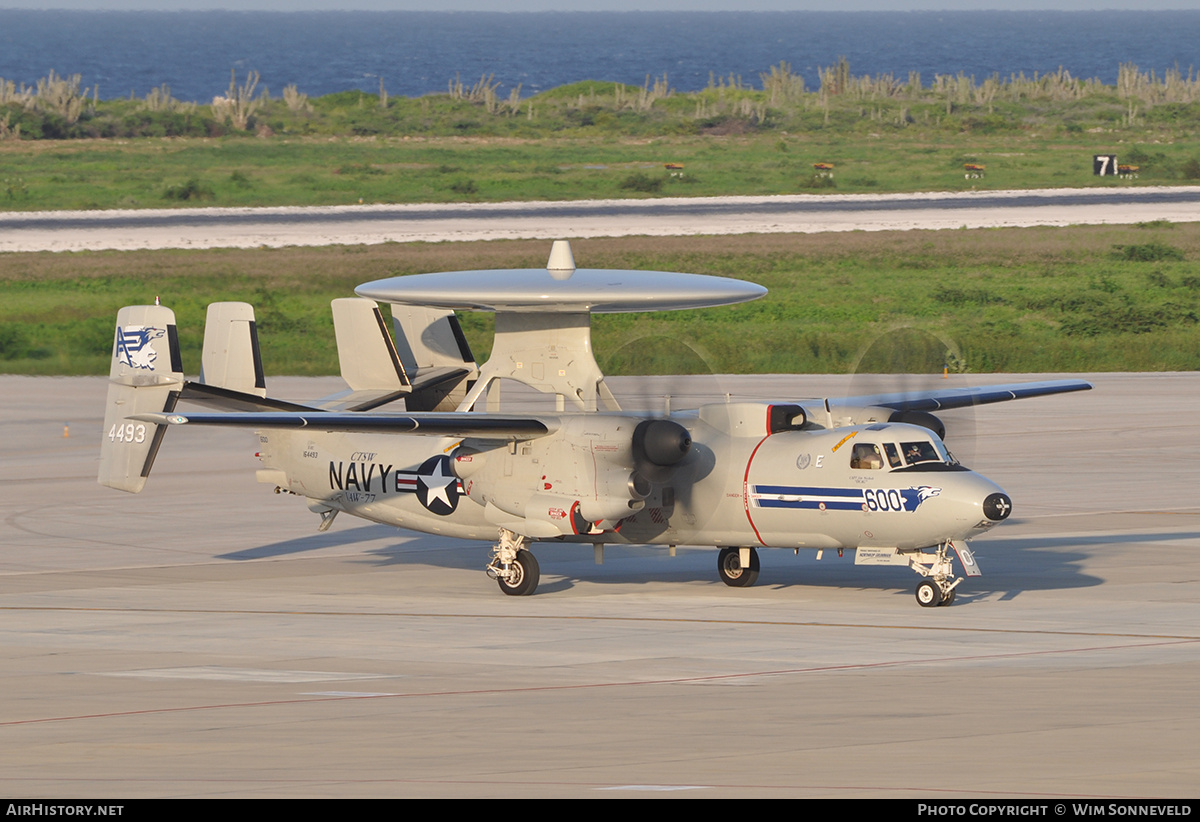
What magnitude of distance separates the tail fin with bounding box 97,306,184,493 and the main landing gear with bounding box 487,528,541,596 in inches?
225

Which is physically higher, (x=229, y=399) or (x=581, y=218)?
(x=229, y=399)

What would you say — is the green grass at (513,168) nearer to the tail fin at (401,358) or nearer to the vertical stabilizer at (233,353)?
the tail fin at (401,358)

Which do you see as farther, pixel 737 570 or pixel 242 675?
pixel 737 570

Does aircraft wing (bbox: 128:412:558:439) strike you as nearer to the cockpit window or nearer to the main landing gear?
the main landing gear

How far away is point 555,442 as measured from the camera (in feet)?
80.8

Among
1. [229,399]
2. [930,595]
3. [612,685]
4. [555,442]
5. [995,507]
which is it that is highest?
[229,399]

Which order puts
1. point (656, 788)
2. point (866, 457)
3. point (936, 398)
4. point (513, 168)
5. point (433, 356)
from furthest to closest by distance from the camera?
point (513, 168) → point (433, 356) → point (936, 398) → point (866, 457) → point (656, 788)

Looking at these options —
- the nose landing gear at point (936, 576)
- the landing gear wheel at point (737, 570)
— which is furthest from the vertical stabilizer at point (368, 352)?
the nose landing gear at point (936, 576)

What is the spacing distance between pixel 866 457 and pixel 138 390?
11669mm

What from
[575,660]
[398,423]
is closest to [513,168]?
[398,423]

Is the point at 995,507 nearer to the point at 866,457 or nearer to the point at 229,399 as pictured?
the point at 866,457

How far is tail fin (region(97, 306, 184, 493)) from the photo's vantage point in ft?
85.6

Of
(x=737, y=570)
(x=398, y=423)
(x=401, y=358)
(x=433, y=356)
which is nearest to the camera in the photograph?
(x=398, y=423)
